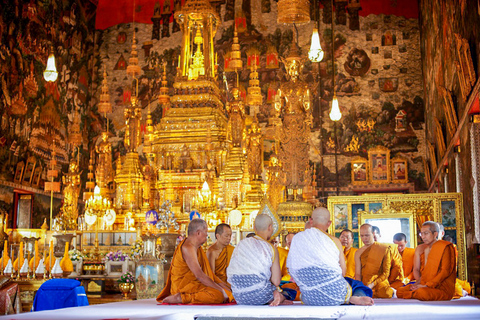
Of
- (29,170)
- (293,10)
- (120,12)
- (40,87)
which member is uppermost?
(120,12)

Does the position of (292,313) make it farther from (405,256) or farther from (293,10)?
(293,10)

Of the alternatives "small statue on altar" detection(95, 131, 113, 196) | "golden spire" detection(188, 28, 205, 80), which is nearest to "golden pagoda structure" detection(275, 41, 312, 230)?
"golden spire" detection(188, 28, 205, 80)

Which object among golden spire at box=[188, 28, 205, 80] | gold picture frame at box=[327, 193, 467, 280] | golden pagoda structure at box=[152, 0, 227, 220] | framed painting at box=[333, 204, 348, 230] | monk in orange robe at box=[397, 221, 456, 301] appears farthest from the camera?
golden spire at box=[188, 28, 205, 80]

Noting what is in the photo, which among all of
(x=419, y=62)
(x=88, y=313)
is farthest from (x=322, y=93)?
(x=88, y=313)

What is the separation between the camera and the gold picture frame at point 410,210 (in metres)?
10.3

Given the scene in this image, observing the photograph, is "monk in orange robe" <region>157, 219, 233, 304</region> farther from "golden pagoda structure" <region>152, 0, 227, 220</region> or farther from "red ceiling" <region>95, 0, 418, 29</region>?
"red ceiling" <region>95, 0, 418, 29</region>

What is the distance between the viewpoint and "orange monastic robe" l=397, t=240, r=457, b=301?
6676 mm

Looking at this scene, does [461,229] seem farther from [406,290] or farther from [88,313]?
[88,313]

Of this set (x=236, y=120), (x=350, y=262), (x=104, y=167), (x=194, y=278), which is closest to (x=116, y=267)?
(x=194, y=278)

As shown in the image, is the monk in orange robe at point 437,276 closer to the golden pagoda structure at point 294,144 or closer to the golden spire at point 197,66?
the golden pagoda structure at point 294,144

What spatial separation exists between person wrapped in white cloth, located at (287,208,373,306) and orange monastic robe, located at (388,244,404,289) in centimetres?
226

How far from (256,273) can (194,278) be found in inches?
41.2

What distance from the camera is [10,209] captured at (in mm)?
19766

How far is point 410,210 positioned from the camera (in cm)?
1058
